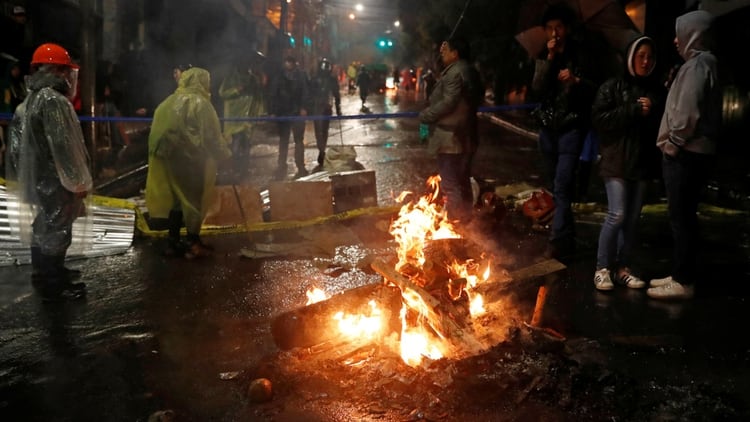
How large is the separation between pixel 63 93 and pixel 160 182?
137cm

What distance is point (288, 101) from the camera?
1222 cm

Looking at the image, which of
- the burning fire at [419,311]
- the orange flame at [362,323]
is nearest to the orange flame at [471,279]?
the burning fire at [419,311]

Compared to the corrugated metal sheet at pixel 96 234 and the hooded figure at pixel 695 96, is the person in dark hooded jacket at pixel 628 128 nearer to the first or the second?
the hooded figure at pixel 695 96

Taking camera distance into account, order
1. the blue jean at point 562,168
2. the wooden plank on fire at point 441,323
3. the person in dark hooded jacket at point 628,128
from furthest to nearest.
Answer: the blue jean at point 562,168
the person in dark hooded jacket at point 628,128
the wooden plank on fire at point 441,323

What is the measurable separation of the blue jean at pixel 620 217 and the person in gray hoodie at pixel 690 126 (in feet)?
1.20

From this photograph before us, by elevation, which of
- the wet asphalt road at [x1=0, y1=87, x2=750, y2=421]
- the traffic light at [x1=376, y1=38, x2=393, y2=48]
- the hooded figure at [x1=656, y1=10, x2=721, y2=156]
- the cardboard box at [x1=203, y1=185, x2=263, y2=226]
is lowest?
the wet asphalt road at [x1=0, y1=87, x2=750, y2=421]

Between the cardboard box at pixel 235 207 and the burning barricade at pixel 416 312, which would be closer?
the burning barricade at pixel 416 312

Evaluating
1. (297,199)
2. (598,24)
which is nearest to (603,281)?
(598,24)

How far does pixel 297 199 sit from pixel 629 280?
4349 millimetres

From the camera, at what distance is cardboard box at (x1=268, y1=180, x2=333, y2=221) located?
799 centimetres

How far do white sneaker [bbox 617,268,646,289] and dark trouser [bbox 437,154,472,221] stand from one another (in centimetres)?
209

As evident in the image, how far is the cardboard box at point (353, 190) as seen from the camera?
8336mm

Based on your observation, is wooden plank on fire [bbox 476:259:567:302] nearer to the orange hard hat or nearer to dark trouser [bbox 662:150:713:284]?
dark trouser [bbox 662:150:713:284]

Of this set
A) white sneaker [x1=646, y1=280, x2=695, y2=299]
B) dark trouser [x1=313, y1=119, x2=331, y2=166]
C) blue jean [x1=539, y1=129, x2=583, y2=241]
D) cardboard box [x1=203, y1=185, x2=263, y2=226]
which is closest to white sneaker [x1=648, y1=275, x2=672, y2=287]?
white sneaker [x1=646, y1=280, x2=695, y2=299]
